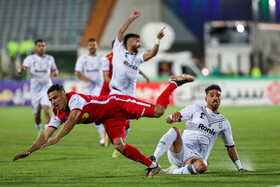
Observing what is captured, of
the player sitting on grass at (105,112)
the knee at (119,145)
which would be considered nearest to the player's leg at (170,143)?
the player sitting on grass at (105,112)

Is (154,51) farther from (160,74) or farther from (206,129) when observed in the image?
(160,74)

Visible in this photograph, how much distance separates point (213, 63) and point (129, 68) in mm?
29564

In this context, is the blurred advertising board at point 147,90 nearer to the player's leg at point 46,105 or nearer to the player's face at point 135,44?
the player's leg at point 46,105

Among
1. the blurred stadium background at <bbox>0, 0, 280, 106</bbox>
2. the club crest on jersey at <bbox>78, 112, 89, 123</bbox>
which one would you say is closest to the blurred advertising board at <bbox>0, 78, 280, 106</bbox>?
the blurred stadium background at <bbox>0, 0, 280, 106</bbox>

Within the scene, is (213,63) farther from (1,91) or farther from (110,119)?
(110,119)

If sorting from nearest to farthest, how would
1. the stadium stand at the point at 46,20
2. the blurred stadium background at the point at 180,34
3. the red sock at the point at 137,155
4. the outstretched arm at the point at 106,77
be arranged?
the red sock at the point at 137,155, the outstretched arm at the point at 106,77, the blurred stadium background at the point at 180,34, the stadium stand at the point at 46,20

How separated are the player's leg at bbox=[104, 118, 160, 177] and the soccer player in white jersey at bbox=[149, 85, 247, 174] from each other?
196 mm

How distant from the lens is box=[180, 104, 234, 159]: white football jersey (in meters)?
8.75

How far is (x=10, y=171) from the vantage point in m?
9.22

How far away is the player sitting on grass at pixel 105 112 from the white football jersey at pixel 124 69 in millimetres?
2262

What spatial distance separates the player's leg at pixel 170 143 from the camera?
8.44 m

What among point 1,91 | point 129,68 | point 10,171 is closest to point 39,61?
point 129,68

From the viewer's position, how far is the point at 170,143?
844 cm

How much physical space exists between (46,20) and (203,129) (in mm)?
38587
